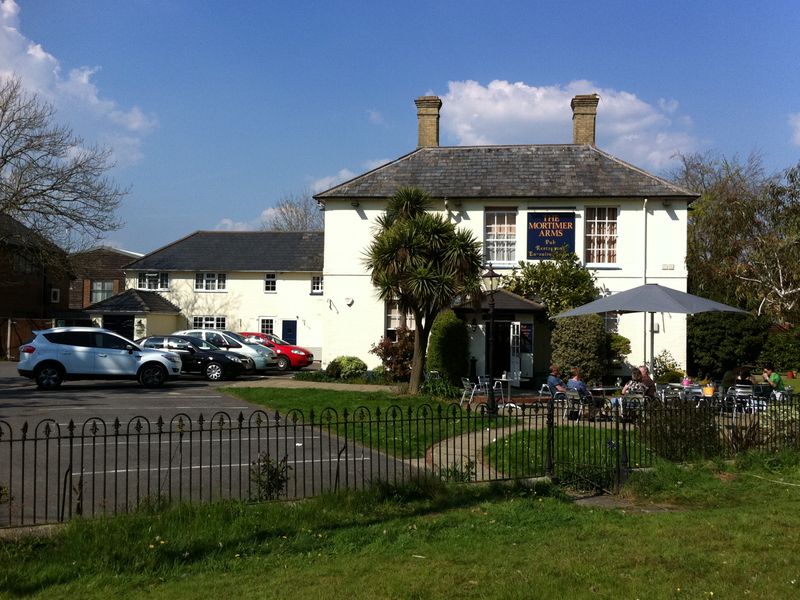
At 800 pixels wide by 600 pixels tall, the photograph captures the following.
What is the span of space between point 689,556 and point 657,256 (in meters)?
19.9

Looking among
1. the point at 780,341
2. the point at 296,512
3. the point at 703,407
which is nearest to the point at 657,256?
the point at 780,341

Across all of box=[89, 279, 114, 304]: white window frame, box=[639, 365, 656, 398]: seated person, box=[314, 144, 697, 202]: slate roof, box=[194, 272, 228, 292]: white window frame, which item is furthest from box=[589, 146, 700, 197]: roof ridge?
box=[89, 279, 114, 304]: white window frame

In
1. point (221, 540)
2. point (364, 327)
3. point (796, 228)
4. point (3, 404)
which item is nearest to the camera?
point (221, 540)

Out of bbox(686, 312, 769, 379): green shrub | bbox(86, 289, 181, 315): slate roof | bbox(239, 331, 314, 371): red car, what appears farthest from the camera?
bbox(86, 289, 181, 315): slate roof

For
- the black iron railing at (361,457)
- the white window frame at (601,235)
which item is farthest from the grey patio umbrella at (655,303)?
the white window frame at (601,235)

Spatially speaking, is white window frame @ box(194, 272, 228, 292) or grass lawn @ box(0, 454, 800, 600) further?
white window frame @ box(194, 272, 228, 292)

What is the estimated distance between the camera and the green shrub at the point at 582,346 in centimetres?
2161

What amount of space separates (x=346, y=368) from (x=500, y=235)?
703 cm

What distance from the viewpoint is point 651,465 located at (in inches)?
426

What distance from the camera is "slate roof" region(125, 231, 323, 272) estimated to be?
135 feet

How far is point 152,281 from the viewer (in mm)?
41750

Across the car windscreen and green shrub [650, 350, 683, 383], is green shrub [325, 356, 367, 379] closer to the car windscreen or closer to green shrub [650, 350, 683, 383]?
the car windscreen

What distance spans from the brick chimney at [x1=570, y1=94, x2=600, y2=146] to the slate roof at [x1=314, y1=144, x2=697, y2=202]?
515 mm

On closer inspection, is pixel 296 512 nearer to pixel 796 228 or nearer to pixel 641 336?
pixel 641 336
